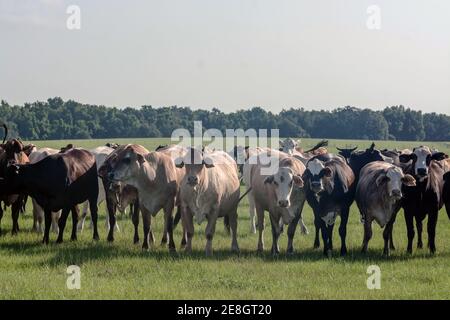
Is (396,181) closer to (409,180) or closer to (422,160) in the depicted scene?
(409,180)

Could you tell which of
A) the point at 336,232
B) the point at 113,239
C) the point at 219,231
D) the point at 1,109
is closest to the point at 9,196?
the point at 113,239

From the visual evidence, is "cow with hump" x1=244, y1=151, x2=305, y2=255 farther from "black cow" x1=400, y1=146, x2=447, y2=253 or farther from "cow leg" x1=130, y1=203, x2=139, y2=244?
"cow leg" x1=130, y1=203, x2=139, y2=244

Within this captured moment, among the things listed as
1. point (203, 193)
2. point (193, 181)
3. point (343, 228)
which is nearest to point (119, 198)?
point (203, 193)

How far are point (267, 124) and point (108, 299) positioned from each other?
355 feet

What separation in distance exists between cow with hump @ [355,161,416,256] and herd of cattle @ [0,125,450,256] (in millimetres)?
20

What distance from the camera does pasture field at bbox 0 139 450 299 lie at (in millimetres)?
8844

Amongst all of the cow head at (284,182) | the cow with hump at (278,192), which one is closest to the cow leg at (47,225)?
the cow with hump at (278,192)

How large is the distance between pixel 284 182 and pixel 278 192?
23 cm

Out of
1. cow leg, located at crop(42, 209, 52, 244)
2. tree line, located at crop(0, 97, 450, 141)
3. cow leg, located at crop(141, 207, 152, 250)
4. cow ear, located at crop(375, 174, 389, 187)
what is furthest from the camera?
tree line, located at crop(0, 97, 450, 141)

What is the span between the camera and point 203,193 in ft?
40.9

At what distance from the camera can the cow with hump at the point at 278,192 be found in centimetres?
1177

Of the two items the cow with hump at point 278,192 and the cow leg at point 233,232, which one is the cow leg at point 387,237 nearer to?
the cow with hump at point 278,192

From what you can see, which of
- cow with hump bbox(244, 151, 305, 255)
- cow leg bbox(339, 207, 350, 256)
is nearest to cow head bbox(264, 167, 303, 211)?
cow with hump bbox(244, 151, 305, 255)

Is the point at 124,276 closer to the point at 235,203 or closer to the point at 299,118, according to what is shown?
the point at 235,203
